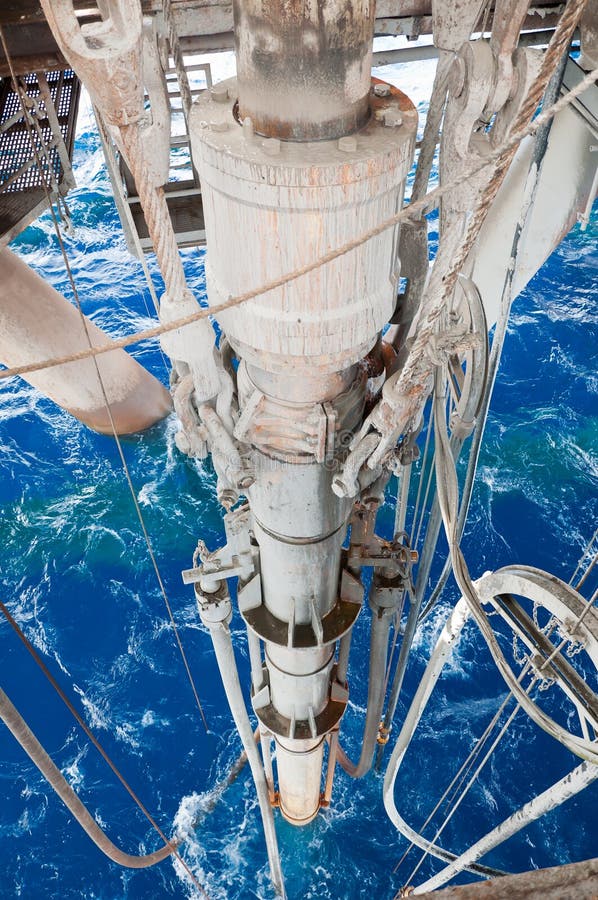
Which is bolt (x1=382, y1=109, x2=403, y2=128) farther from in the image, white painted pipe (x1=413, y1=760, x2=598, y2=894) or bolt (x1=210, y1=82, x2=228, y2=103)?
white painted pipe (x1=413, y1=760, x2=598, y2=894)

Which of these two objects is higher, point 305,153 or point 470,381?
point 305,153

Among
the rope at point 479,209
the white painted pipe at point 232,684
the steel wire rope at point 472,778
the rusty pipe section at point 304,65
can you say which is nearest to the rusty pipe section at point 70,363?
the white painted pipe at point 232,684

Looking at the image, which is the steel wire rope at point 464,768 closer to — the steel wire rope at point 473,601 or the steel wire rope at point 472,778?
the steel wire rope at point 472,778

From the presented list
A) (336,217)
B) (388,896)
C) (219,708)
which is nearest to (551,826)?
(388,896)

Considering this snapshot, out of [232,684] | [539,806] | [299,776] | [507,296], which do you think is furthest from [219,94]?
[299,776]

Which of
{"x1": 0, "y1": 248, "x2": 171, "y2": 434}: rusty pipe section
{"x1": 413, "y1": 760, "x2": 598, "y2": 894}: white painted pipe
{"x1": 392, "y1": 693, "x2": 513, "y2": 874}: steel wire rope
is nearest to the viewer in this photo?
{"x1": 413, "y1": 760, "x2": 598, "y2": 894}: white painted pipe

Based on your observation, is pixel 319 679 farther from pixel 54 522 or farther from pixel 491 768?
pixel 54 522

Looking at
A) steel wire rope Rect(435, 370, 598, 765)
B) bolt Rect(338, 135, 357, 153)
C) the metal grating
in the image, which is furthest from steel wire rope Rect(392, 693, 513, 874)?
the metal grating
